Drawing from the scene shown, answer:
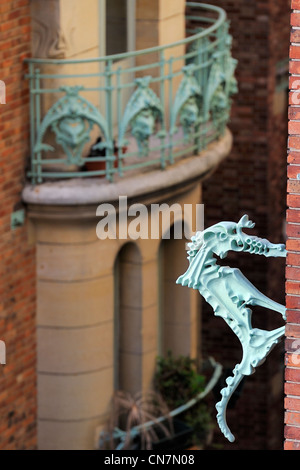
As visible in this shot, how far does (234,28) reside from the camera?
60.3 ft

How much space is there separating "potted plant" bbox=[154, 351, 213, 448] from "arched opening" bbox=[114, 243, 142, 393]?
339 mm

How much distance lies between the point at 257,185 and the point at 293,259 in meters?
11.2

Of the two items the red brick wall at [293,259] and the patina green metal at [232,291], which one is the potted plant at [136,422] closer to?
the patina green metal at [232,291]

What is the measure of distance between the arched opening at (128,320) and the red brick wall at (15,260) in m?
1.25

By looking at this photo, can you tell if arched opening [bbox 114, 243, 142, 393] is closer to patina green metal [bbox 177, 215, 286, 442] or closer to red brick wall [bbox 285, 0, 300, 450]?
patina green metal [bbox 177, 215, 286, 442]

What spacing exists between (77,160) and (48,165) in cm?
40

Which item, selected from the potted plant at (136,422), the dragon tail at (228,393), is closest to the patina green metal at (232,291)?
the dragon tail at (228,393)

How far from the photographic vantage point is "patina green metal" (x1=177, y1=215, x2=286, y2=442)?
828 cm

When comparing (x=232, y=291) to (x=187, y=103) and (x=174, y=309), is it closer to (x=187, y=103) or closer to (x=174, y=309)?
(x=187, y=103)

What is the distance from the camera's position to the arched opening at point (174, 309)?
1548 centimetres

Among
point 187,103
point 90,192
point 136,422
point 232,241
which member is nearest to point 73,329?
point 136,422

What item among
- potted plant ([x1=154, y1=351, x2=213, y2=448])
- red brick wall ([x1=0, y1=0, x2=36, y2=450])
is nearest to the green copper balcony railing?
red brick wall ([x1=0, y1=0, x2=36, y2=450])

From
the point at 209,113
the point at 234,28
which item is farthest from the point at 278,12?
the point at 209,113
